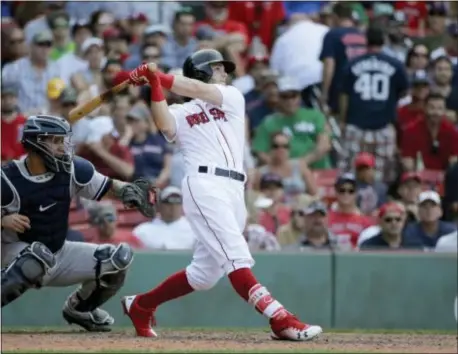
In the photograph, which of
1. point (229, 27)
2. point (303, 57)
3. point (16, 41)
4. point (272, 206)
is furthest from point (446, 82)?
point (16, 41)

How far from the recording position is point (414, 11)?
17.1 meters

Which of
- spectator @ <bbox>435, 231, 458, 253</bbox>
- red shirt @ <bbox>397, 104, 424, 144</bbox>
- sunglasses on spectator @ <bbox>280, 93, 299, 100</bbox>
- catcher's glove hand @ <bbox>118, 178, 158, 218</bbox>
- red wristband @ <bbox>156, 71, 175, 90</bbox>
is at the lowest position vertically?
spectator @ <bbox>435, 231, 458, 253</bbox>

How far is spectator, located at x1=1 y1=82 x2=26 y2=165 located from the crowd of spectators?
1 cm

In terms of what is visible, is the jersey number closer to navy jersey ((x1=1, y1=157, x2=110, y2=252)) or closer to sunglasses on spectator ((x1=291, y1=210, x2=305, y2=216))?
sunglasses on spectator ((x1=291, y1=210, x2=305, y2=216))

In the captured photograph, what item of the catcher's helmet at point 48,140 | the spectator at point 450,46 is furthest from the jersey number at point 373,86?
the catcher's helmet at point 48,140

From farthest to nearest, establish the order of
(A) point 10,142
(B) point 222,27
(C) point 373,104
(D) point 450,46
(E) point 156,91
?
1. (D) point 450,46
2. (B) point 222,27
3. (C) point 373,104
4. (A) point 10,142
5. (E) point 156,91

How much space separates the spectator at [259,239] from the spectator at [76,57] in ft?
9.68

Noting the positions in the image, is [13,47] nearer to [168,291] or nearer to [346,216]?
[346,216]

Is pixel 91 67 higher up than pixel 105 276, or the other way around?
pixel 91 67

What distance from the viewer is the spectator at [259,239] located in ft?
42.2

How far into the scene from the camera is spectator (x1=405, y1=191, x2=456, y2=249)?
13125mm

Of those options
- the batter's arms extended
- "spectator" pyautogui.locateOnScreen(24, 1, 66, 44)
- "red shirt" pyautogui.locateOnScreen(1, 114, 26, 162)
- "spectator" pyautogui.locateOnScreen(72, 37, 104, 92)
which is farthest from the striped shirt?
the batter's arms extended

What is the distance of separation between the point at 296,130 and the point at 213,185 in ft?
18.9

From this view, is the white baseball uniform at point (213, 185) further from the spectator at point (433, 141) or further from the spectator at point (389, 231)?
the spectator at point (433, 141)
